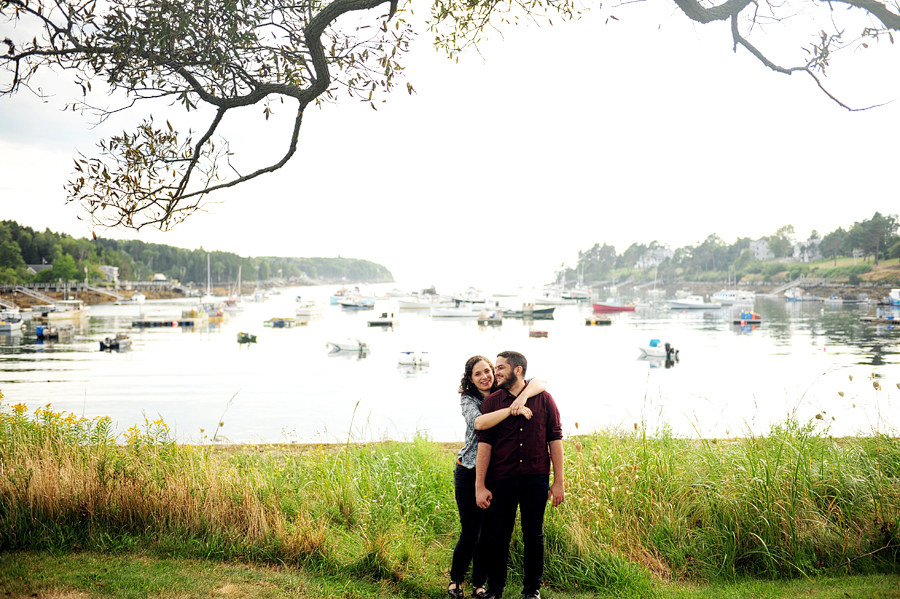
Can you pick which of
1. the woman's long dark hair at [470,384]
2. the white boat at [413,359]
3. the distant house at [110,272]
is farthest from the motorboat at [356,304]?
the woman's long dark hair at [470,384]

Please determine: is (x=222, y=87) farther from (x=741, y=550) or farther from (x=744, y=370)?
(x=744, y=370)

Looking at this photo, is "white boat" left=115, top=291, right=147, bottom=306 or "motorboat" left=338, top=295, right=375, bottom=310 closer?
"motorboat" left=338, top=295, right=375, bottom=310

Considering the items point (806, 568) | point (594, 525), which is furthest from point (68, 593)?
point (806, 568)

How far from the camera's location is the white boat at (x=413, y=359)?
37.2 meters

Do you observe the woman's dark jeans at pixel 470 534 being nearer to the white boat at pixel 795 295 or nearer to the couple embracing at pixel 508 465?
the couple embracing at pixel 508 465

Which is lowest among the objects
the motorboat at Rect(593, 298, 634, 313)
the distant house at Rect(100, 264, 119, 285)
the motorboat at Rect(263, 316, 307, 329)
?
the motorboat at Rect(263, 316, 307, 329)

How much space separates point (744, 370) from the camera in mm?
33656

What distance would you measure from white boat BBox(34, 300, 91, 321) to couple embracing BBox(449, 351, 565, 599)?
89878 millimetres

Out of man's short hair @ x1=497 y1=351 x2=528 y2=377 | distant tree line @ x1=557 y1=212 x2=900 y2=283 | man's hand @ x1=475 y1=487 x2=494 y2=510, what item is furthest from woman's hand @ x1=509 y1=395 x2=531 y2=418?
distant tree line @ x1=557 y1=212 x2=900 y2=283

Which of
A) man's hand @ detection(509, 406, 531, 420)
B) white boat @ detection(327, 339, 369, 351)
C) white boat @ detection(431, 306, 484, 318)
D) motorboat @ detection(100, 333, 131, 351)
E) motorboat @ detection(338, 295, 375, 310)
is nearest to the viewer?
man's hand @ detection(509, 406, 531, 420)

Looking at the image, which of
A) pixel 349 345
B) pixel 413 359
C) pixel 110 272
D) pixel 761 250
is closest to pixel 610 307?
pixel 349 345

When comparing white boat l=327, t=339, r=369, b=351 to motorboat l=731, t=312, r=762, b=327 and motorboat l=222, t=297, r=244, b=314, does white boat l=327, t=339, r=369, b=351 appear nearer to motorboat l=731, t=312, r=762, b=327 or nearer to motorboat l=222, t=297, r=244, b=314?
motorboat l=731, t=312, r=762, b=327

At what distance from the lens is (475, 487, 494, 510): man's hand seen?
12.7 ft

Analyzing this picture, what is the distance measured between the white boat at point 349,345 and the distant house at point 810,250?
158754mm
